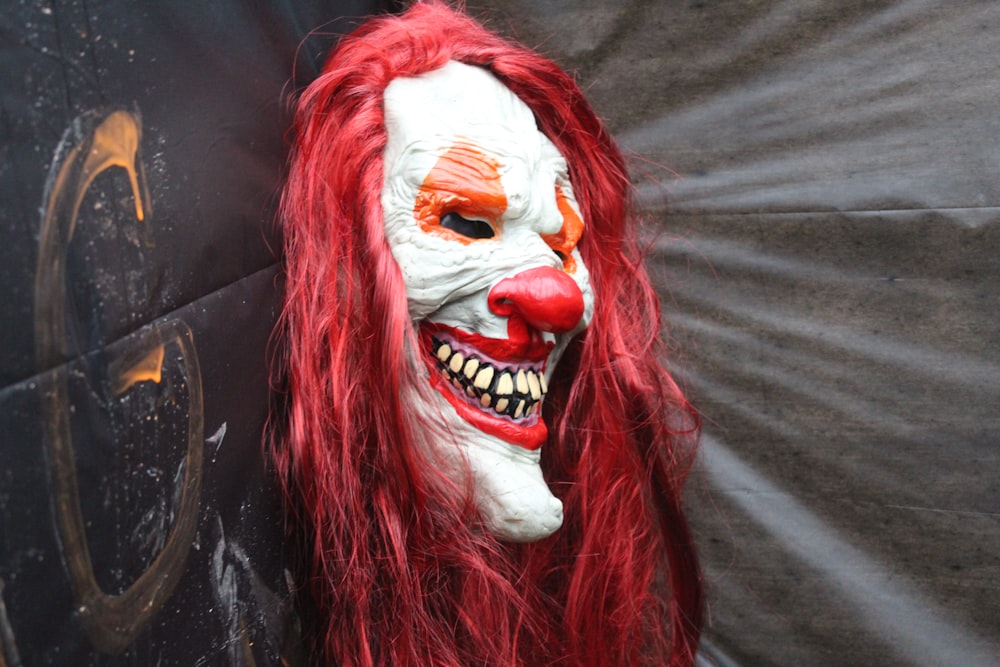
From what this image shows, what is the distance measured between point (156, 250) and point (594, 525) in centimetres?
59

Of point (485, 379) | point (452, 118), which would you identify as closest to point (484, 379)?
point (485, 379)

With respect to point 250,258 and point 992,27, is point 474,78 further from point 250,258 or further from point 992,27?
point 992,27

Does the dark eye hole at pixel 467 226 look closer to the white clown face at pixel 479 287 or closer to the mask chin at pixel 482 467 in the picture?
the white clown face at pixel 479 287

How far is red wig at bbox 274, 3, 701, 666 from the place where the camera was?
0.92 m

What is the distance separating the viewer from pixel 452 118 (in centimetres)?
94

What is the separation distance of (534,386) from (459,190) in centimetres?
22

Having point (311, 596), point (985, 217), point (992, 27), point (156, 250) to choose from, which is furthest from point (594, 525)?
point (992, 27)

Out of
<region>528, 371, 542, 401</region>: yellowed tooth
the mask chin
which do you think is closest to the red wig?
the mask chin

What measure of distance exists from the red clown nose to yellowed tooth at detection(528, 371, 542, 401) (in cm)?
6

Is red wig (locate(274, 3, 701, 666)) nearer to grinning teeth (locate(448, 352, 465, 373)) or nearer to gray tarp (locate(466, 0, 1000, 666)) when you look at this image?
grinning teeth (locate(448, 352, 465, 373))

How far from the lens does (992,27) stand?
49.6 inches

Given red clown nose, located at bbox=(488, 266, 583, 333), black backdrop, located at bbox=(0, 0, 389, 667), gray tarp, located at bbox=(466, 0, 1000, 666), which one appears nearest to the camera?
black backdrop, located at bbox=(0, 0, 389, 667)

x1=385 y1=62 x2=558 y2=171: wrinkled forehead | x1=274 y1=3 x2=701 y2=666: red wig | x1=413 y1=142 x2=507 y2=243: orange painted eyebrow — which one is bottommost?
x1=274 y1=3 x2=701 y2=666: red wig

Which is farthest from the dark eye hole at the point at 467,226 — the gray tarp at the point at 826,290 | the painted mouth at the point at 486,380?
the gray tarp at the point at 826,290
